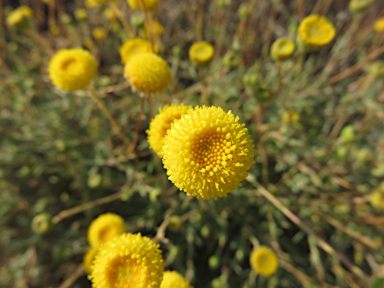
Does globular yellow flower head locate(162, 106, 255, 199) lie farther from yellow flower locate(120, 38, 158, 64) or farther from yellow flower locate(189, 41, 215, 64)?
yellow flower locate(120, 38, 158, 64)

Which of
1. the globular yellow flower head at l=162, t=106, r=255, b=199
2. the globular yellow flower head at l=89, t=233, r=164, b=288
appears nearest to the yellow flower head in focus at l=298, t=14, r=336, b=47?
the globular yellow flower head at l=162, t=106, r=255, b=199

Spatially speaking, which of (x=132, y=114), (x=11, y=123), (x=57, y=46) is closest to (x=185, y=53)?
(x=132, y=114)

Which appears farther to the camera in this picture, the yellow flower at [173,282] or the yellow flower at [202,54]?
the yellow flower at [202,54]

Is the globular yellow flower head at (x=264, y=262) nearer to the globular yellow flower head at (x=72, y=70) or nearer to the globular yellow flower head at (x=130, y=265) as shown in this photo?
the globular yellow flower head at (x=130, y=265)

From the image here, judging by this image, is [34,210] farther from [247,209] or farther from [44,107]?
[247,209]

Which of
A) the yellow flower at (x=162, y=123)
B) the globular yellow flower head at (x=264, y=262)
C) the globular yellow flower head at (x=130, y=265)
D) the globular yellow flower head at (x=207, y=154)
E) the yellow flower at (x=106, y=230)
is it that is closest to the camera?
the globular yellow flower head at (x=207, y=154)

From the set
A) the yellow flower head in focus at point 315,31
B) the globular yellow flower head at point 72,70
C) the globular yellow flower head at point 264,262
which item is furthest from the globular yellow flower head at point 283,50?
the globular yellow flower head at point 264,262
